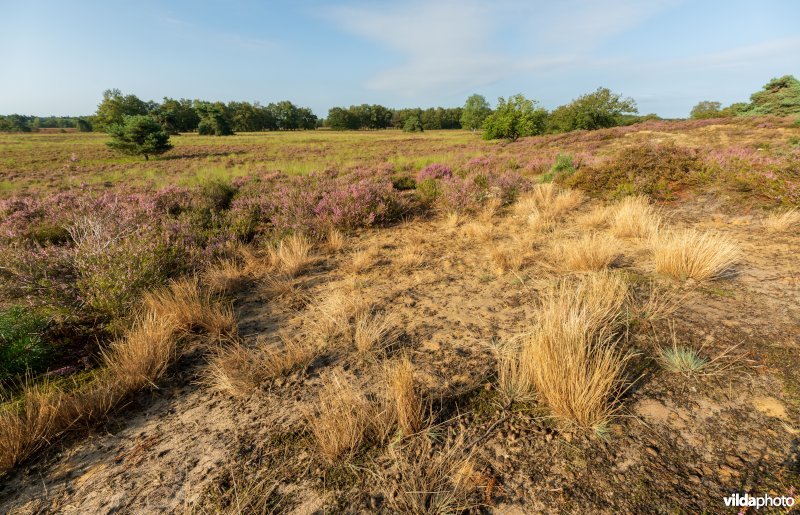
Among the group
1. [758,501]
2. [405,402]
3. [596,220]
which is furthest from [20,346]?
[596,220]

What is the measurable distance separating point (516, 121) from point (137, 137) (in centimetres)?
3935

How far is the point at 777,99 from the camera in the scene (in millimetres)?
28578

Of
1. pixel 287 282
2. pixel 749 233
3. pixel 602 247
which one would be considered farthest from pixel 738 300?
pixel 287 282

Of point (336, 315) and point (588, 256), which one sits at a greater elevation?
point (588, 256)

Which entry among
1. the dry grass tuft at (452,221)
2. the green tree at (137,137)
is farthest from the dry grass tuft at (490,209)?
the green tree at (137,137)

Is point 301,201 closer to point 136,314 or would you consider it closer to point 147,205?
point 147,205

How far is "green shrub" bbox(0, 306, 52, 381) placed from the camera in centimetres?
265

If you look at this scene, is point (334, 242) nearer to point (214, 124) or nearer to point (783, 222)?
point (783, 222)

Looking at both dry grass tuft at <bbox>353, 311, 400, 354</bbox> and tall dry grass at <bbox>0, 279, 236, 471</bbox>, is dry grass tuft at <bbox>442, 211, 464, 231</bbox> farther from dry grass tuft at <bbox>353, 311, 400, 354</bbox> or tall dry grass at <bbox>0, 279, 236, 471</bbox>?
tall dry grass at <bbox>0, 279, 236, 471</bbox>

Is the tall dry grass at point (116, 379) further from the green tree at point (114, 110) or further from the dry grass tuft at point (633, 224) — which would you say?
the green tree at point (114, 110)

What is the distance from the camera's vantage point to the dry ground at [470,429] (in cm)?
169

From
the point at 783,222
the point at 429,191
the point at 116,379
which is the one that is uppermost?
the point at 783,222

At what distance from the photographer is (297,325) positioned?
11.4 feet

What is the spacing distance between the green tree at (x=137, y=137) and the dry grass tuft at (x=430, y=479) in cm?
3656
